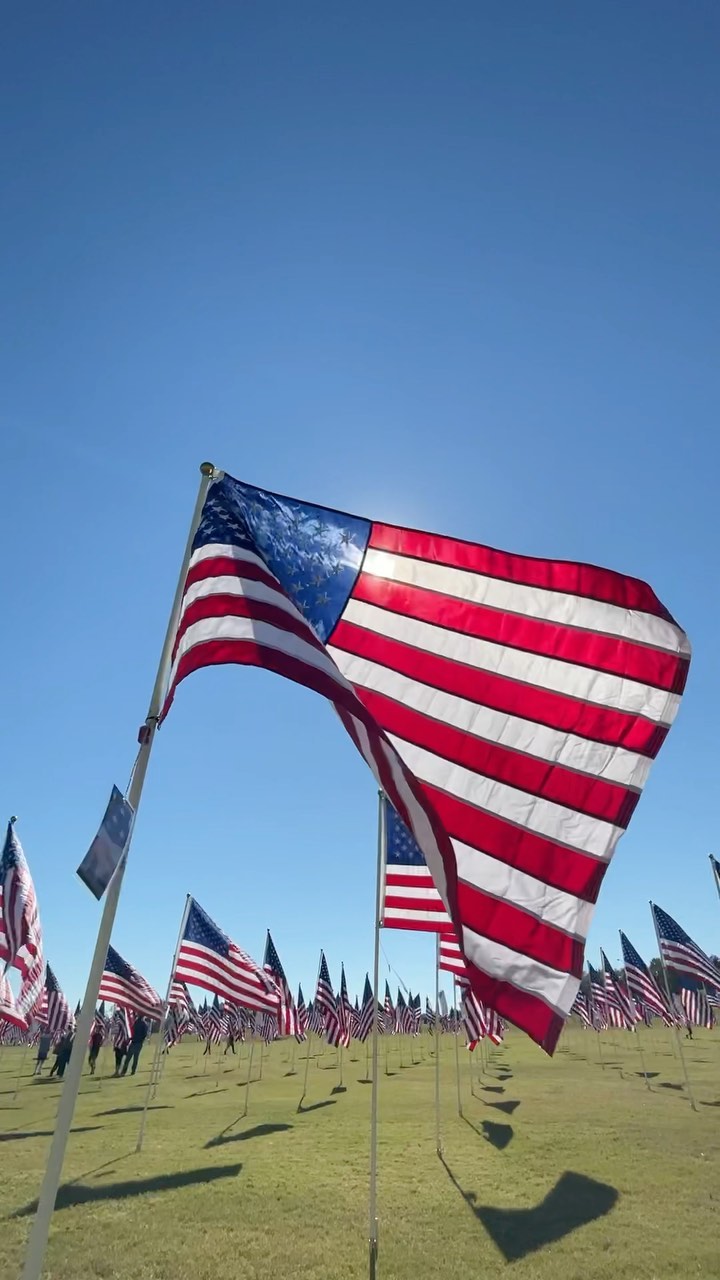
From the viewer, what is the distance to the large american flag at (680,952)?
22.9 meters

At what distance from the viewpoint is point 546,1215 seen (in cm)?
1047

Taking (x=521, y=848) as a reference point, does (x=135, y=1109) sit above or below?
below

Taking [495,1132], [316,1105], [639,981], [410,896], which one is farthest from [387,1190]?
[639,981]

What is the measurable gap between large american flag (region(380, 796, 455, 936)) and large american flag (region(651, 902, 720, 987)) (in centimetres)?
1429

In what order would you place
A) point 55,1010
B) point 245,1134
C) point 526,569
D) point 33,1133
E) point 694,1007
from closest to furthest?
point 526,569 → point 245,1134 → point 33,1133 → point 55,1010 → point 694,1007

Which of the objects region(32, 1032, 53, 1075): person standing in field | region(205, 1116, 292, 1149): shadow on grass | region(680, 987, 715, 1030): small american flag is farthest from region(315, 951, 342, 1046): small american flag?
region(680, 987, 715, 1030): small american flag

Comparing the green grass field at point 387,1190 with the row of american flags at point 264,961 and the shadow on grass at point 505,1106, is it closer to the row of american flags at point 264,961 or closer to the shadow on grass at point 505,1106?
the shadow on grass at point 505,1106

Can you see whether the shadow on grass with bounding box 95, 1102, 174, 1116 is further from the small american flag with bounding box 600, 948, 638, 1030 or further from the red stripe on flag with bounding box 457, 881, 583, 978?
the small american flag with bounding box 600, 948, 638, 1030

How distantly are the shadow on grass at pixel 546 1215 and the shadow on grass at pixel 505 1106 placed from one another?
319 inches

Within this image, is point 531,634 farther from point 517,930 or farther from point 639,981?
point 639,981

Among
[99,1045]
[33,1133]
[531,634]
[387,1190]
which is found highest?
[531,634]

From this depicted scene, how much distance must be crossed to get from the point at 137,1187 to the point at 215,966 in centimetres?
791

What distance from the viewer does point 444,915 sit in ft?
41.5

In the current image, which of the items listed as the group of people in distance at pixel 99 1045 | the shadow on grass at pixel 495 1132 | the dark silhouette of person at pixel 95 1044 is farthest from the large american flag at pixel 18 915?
the dark silhouette of person at pixel 95 1044
